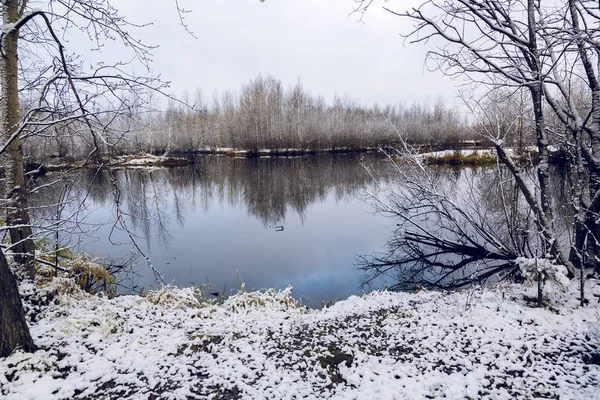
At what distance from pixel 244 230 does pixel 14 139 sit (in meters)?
8.61

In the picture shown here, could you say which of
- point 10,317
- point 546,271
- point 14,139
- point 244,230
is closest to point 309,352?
point 10,317

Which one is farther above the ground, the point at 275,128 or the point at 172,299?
the point at 275,128

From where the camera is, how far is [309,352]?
135 inches

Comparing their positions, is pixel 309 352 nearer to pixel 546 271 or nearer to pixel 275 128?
pixel 546 271

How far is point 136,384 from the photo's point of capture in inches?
113

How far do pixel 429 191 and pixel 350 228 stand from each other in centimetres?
515

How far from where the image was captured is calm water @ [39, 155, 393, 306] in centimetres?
764

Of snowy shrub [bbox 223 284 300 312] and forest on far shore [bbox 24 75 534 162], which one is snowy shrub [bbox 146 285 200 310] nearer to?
snowy shrub [bbox 223 284 300 312]

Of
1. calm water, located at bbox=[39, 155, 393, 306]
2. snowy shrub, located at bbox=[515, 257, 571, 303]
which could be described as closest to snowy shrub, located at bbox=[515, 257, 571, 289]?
snowy shrub, located at bbox=[515, 257, 571, 303]

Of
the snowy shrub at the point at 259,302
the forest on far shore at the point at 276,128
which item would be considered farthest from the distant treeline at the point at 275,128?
the snowy shrub at the point at 259,302

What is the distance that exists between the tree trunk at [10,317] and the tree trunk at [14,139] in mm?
694

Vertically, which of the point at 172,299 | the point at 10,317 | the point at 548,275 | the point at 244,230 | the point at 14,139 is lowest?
the point at 244,230

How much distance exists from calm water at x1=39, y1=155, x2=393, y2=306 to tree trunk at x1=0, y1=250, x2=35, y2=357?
3.25 ft

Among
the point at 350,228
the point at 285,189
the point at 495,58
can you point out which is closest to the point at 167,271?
the point at 350,228
